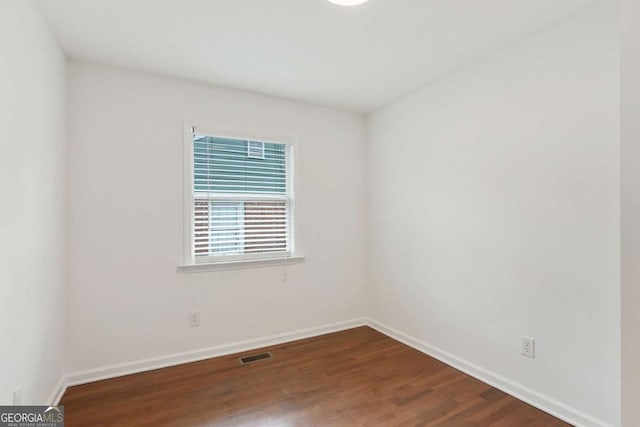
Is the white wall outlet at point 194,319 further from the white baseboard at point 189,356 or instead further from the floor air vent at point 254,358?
the floor air vent at point 254,358

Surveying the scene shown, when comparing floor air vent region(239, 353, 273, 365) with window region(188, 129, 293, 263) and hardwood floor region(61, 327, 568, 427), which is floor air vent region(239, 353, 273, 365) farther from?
window region(188, 129, 293, 263)

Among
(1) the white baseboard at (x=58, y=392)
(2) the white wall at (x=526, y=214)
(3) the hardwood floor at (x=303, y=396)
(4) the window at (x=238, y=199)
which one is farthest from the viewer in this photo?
(4) the window at (x=238, y=199)

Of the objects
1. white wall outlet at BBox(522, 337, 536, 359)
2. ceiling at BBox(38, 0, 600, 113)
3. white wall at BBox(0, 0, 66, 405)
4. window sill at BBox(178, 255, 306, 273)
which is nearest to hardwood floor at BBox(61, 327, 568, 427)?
white wall outlet at BBox(522, 337, 536, 359)

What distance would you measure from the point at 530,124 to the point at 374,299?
2314 millimetres

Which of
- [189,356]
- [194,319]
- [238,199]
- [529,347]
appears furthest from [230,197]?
[529,347]

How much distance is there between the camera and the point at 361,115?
3.72m

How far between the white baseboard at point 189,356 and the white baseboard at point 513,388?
924 mm

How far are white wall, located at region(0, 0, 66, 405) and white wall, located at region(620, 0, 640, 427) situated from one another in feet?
8.19

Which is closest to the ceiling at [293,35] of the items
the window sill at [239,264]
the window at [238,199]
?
the window at [238,199]

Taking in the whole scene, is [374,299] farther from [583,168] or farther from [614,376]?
[583,168]

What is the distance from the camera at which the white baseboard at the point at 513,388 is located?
1.89m

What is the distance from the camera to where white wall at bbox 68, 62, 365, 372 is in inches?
95.7

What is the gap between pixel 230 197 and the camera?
2977 mm

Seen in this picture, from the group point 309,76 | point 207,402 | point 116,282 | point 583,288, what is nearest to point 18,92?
point 116,282
